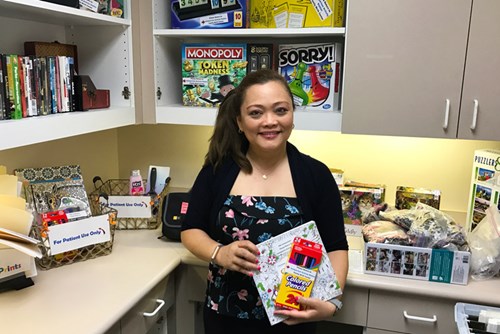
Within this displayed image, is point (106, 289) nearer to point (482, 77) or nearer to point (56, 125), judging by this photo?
point (56, 125)

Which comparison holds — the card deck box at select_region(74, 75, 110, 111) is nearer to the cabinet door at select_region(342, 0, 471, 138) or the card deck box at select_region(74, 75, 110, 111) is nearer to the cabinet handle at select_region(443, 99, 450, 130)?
the cabinet door at select_region(342, 0, 471, 138)

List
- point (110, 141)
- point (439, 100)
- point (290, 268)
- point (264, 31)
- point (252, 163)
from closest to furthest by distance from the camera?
point (290, 268), point (252, 163), point (439, 100), point (264, 31), point (110, 141)

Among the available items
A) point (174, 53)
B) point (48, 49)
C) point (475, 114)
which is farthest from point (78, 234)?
point (475, 114)

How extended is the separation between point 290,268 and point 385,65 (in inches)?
34.6

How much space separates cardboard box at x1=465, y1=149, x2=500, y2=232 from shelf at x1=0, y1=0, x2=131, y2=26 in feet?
5.17

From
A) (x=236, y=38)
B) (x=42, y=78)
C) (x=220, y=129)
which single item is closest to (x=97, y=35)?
(x=42, y=78)

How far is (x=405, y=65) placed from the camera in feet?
5.43

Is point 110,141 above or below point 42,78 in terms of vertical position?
Result: below

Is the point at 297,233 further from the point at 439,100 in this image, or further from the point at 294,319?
the point at 439,100

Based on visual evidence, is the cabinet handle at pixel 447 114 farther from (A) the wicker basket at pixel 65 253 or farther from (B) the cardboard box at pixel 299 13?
(A) the wicker basket at pixel 65 253

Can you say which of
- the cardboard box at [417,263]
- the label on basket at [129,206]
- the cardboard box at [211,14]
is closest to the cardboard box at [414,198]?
the cardboard box at [417,263]

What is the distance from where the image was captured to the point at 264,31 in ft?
5.94

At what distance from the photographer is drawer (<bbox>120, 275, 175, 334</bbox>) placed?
1419 millimetres

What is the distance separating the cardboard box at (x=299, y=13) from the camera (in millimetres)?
1778
